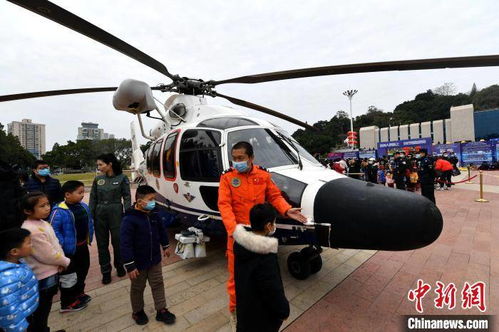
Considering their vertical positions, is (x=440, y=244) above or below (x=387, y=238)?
below

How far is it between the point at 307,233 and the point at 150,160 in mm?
3969

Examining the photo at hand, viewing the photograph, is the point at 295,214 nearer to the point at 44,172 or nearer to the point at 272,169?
the point at 272,169

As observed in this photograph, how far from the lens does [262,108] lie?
5832 millimetres

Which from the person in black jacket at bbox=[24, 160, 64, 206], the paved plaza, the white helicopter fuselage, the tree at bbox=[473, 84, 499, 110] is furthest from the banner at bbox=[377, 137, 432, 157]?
the tree at bbox=[473, 84, 499, 110]

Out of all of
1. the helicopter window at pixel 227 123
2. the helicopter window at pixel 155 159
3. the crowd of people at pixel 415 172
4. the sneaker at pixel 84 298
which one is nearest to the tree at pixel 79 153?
the crowd of people at pixel 415 172

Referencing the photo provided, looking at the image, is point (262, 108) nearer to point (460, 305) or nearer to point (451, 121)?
point (460, 305)

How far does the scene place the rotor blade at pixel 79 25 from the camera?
2492 millimetres

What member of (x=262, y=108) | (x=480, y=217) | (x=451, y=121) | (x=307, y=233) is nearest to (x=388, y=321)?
(x=307, y=233)

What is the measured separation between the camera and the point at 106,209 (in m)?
3.70

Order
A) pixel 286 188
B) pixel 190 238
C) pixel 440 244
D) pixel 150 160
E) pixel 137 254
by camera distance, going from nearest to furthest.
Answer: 1. pixel 137 254
2. pixel 286 188
3. pixel 190 238
4. pixel 440 244
5. pixel 150 160

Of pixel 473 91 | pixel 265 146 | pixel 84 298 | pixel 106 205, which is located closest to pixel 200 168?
pixel 265 146

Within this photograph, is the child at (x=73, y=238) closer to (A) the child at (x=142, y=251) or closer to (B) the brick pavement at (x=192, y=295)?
(B) the brick pavement at (x=192, y=295)

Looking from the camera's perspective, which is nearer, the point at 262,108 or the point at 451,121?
the point at 262,108

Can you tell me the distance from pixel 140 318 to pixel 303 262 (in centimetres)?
207
